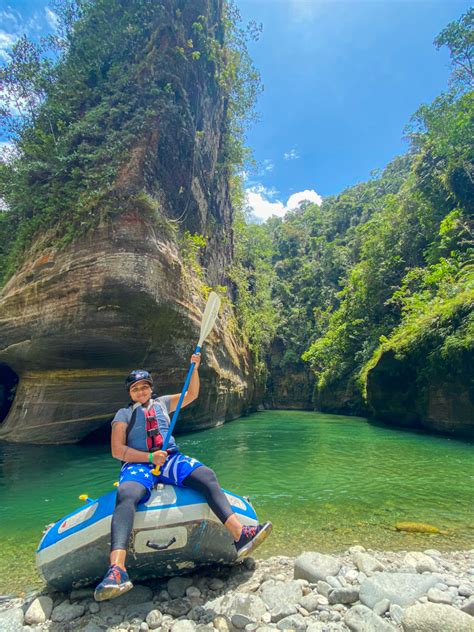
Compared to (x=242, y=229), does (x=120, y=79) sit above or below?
below

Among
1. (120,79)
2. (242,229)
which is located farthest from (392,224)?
(120,79)

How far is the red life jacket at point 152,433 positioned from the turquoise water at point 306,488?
160 cm

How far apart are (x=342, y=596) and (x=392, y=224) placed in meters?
24.5

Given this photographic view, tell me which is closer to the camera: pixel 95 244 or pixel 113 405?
pixel 95 244

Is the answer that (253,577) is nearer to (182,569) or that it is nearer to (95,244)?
→ (182,569)

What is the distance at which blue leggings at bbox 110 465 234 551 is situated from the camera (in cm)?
244

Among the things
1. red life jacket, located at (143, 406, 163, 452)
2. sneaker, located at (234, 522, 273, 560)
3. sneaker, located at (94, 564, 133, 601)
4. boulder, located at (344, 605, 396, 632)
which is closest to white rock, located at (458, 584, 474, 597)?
boulder, located at (344, 605, 396, 632)

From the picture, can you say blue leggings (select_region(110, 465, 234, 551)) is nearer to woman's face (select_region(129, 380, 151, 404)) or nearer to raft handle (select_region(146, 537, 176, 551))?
raft handle (select_region(146, 537, 176, 551))

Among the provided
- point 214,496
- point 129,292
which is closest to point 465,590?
point 214,496

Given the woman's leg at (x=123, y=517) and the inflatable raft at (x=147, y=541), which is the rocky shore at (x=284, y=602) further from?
the woman's leg at (x=123, y=517)

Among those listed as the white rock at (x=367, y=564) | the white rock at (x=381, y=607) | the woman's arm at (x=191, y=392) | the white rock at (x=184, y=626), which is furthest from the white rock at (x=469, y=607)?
the woman's arm at (x=191, y=392)

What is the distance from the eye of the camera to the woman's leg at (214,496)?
8.83 ft

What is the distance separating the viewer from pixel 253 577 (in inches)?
115

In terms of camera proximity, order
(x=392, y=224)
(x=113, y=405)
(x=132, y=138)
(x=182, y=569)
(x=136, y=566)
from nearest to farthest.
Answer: (x=136, y=566) → (x=182, y=569) → (x=132, y=138) → (x=113, y=405) → (x=392, y=224)
